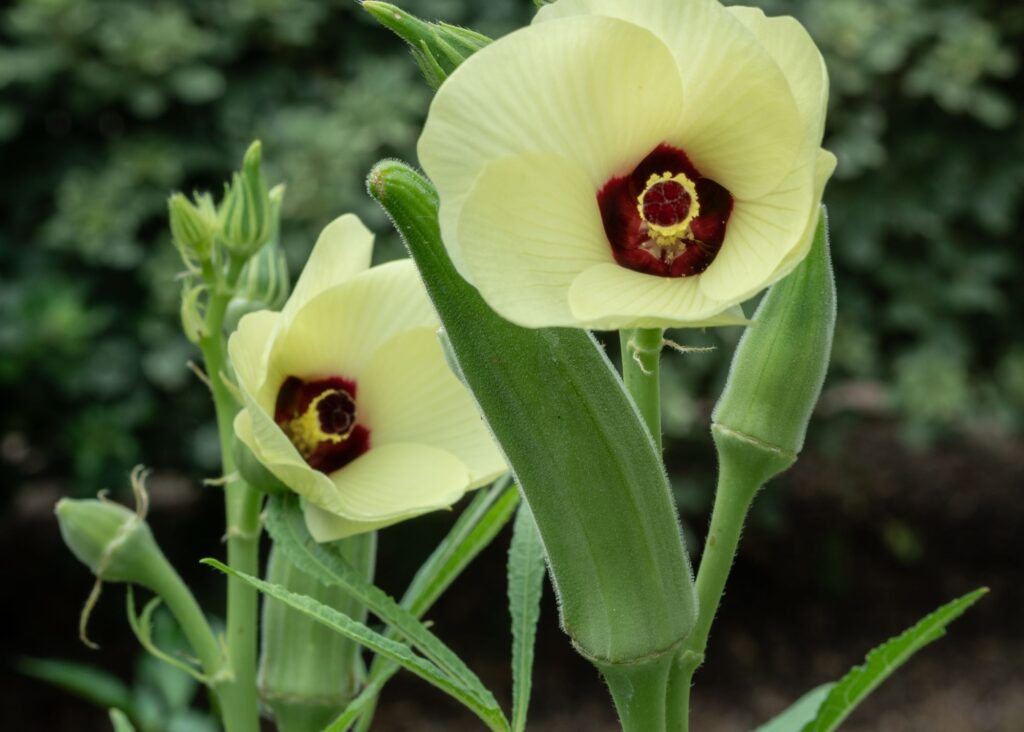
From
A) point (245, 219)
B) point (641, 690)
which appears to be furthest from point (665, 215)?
point (245, 219)

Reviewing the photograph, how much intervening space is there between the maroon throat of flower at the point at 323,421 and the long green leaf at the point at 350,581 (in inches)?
→ 1.4

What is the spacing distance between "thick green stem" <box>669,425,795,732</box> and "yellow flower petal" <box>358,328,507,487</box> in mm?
132

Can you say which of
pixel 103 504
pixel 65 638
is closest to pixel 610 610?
pixel 103 504

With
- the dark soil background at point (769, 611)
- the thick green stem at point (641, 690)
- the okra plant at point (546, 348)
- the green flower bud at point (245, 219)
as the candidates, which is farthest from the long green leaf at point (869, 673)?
the dark soil background at point (769, 611)

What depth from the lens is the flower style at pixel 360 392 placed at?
26.9 inches

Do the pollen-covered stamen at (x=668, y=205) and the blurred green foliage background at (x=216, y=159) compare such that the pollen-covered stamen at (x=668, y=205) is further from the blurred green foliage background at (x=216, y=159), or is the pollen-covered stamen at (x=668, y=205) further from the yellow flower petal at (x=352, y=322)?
the blurred green foliage background at (x=216, y=159)

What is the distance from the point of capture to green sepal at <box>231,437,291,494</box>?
0.70m

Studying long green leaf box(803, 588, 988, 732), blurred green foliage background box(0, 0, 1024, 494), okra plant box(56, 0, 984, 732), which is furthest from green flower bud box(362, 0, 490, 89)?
blurred green foliage background box(0, 0, 1024, 494)

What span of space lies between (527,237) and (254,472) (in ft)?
0.89

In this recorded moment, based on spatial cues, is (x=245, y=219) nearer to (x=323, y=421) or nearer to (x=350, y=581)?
(x=323, y=421)

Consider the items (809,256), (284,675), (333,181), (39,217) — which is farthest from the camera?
(39,217)

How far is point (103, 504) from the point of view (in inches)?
32.2

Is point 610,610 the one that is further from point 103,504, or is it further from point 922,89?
point 922,89

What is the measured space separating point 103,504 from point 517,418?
0.38 metres
